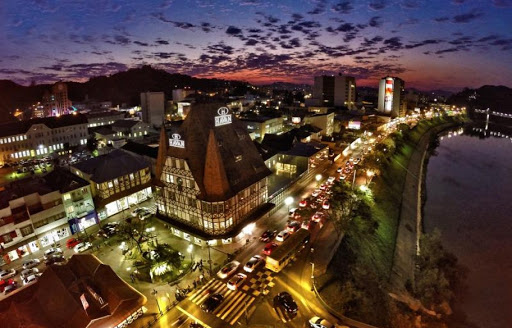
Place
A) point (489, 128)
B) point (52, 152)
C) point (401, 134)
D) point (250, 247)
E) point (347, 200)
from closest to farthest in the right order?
point (250, 247), point (347, 200), point (52, 152), point (401, 134), point (489, 128)

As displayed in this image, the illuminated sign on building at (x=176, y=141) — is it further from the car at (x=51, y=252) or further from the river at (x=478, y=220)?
the river at (x=478, y=220)

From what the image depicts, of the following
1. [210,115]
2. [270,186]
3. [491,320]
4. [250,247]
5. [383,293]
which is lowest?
[491,320]

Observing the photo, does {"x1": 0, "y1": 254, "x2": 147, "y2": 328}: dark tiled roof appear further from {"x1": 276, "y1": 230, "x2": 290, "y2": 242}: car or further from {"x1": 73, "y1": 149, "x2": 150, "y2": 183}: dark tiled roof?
{"x1": 73, "y1": 149, "x2": 150, "y2": 183}: dark tiled roof

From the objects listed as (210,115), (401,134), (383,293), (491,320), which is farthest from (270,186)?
(401,134)

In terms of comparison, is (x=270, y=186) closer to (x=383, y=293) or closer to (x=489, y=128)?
(x=383, y=293)

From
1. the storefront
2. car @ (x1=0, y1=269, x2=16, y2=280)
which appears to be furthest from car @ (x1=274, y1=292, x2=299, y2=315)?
the storefront

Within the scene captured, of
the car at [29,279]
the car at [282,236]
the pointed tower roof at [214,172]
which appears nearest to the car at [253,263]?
the car at [282,236]
